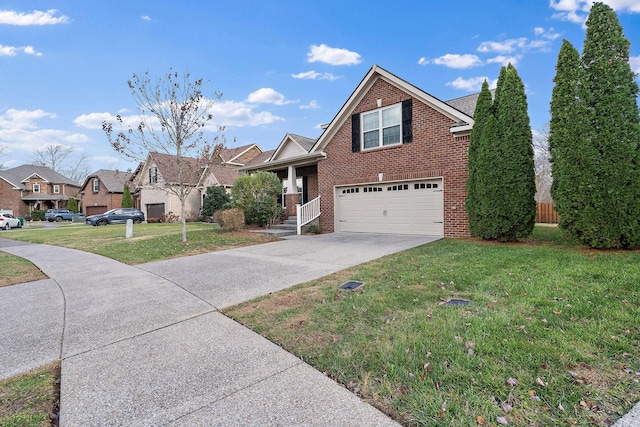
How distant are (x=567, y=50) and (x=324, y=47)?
12.6 metres

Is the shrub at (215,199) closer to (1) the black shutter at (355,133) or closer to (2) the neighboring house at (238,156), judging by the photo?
(2) the neighboring house at (238,156)

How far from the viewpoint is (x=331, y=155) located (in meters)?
13.9

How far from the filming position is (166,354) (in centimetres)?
309

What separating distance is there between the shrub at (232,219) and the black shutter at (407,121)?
7329 mm

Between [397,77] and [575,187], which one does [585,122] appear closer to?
[575,187]

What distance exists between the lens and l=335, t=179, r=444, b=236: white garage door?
11031 mm

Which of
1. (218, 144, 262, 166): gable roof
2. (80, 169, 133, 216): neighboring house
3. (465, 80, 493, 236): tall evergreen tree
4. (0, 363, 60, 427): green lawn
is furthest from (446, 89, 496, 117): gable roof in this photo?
(80, 169, 133, 216): neighboring house

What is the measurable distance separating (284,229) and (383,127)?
589cm

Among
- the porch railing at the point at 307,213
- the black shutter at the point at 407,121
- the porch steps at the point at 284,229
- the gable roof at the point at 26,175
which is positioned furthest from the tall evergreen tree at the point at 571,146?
the gable roof at the point at 26,175

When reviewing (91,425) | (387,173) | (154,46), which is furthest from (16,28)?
(91,425)

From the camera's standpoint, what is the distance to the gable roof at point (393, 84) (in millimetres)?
10094

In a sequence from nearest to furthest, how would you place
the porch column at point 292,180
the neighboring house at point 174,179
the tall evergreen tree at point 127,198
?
the porch column at point 292,180 → the neighboring house at point 174,179 → the tall evergreen tree at point 127,198

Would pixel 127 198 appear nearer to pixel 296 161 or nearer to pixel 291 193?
A: pixel 291 193

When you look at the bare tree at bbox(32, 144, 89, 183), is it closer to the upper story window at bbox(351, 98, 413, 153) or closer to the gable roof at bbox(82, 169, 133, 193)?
the gable roof at bbox(82, 169, 133, 193)
